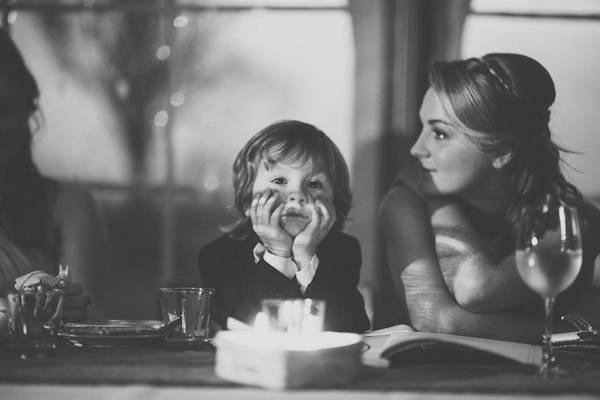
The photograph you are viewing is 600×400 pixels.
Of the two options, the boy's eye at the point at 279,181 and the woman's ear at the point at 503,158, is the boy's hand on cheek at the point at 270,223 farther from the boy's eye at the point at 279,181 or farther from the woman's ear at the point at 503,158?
the woman's ear at the point at 503,158

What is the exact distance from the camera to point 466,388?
91 centimetres

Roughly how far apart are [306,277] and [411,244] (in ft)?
1.34

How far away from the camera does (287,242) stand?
166 cm

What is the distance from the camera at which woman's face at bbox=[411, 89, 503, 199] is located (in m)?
1.91

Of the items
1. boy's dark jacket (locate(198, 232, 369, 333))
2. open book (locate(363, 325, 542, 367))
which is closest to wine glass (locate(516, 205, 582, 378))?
open book (locate(363, 325, 542, 367))

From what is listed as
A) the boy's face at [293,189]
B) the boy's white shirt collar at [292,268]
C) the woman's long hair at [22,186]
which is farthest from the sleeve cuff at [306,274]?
the woman's long hair at [22,186]

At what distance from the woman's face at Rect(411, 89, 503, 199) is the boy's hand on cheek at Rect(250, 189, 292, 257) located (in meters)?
0.50

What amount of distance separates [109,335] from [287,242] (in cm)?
54


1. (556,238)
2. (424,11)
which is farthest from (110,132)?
(556,238)

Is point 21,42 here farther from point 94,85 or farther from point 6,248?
point 6,248

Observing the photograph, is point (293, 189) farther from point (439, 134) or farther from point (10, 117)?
point (10, 117)

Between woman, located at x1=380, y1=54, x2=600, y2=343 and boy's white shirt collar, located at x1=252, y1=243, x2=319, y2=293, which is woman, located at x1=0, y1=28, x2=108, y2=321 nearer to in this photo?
boy's white shirt collar, located at x1=252, y1=243, x2=319, y2=293

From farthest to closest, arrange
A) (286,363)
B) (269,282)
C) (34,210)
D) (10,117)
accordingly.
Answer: (34,210), (10,117), (269,282), (286,363)

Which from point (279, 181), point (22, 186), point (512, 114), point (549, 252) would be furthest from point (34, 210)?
point (549, 252)
